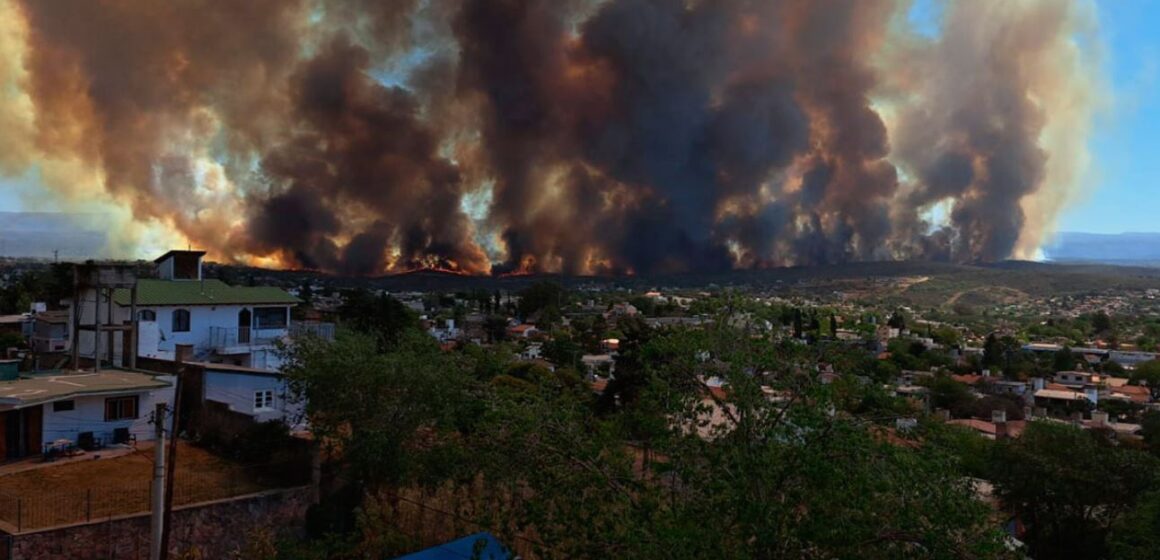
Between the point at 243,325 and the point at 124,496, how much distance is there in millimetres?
9223

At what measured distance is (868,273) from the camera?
82500 mm

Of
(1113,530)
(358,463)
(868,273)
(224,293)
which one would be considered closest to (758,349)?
(358,463)

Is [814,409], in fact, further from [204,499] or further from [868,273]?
[868,273]

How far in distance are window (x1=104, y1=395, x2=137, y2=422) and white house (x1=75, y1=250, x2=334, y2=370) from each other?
12.0ft

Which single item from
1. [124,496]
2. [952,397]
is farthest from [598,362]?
[124,496]

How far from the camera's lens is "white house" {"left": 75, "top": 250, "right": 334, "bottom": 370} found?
55.6 ft

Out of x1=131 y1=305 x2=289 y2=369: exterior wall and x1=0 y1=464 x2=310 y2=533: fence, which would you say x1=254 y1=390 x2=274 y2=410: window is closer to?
x1=0 y1=464 x2=310 y2=533: fence

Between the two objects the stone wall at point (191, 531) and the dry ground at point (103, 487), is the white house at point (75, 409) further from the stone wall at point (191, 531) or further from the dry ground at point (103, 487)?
the stone wall at point (191, 531)

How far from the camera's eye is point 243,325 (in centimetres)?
1859

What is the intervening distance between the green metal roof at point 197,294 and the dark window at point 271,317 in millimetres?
195

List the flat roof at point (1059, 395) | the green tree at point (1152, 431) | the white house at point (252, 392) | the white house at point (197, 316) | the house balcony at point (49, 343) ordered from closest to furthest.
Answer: the white house at point (252, 392), the white house at point (197, 316), the green tree at point (1152, 431), the house balcony at point (49, 343), the flat roof at point (1059, 395)

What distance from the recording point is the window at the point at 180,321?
17.5 meters

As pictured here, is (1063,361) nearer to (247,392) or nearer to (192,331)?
(192,331)

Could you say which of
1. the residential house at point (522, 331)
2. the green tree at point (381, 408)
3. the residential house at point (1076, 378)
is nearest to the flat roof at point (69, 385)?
the green tree at point (381, 408)
